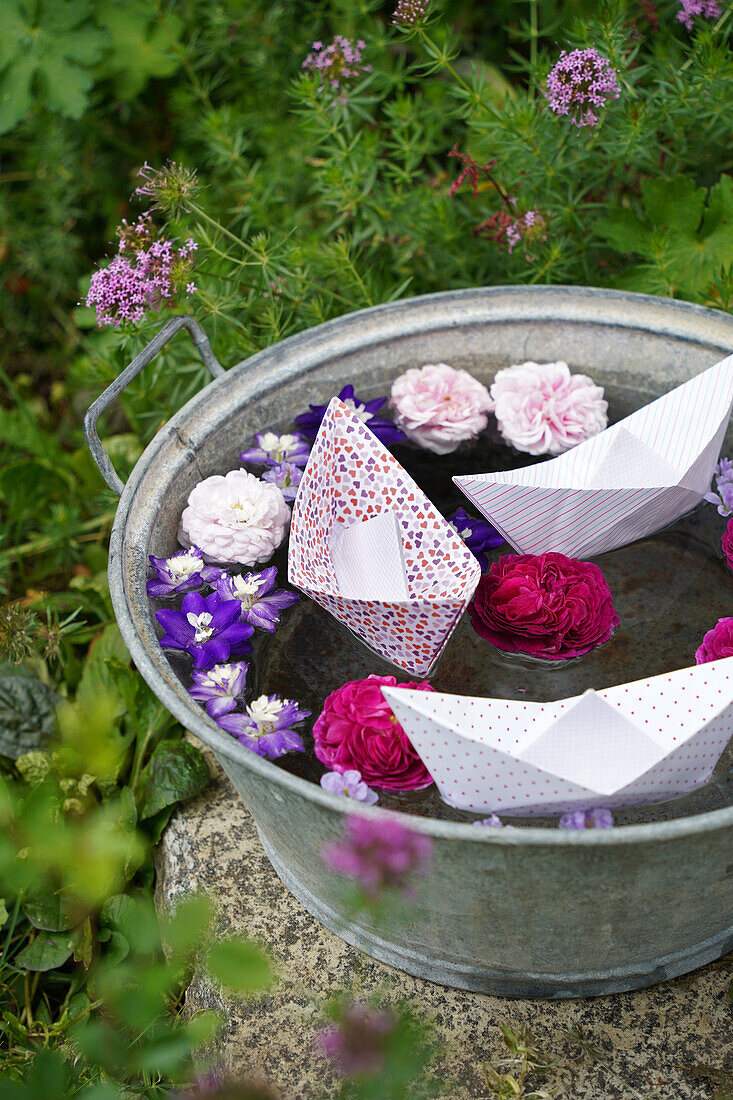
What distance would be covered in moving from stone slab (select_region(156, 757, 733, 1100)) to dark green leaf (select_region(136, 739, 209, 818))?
205 millimetres

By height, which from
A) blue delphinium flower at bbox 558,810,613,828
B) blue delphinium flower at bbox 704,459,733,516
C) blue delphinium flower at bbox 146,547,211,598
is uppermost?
blue delphinium flower at bbox 704,459,733,516

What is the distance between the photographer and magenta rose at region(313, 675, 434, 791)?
1183 millimetres

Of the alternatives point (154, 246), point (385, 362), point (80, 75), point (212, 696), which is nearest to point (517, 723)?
point (212, 696)

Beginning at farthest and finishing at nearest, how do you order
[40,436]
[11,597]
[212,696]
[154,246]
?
1. [40,436]
2. [11,597]
3. [154,246]
4. [212,696]

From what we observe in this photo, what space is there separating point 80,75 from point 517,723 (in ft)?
7.24

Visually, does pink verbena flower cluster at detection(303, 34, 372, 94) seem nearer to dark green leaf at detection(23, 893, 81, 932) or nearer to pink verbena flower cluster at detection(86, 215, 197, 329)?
pink verbena flower cluster at detection(86, 215, 197, 329)

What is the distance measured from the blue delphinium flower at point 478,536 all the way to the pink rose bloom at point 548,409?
0.70ft

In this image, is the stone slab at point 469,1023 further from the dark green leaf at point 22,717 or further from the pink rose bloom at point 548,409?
the pink rose bloom at point 548,409

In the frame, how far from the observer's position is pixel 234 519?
1.47m

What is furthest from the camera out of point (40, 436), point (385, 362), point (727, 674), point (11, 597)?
point (40, 436)

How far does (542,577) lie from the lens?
1.34 m

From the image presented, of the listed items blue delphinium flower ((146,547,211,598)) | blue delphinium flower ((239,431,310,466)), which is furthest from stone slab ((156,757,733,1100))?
blue delphinium flower ((239,431,310,466))

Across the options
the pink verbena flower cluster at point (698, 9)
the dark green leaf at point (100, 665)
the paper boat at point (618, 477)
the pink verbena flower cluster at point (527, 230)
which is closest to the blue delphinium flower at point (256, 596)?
the paper boat at point (618, 477)

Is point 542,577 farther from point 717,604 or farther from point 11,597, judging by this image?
point 11,597
